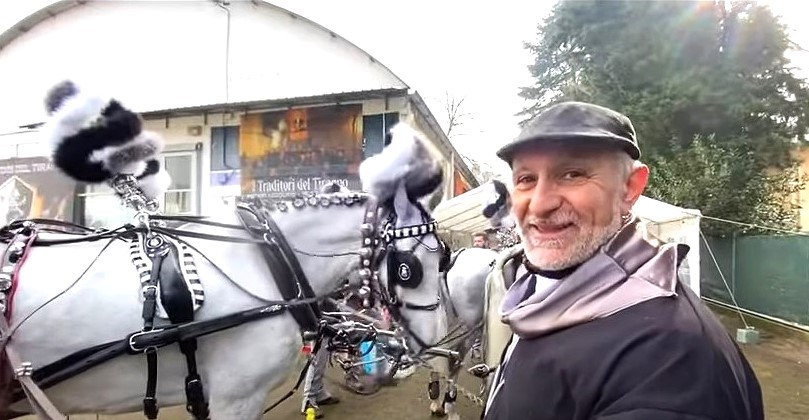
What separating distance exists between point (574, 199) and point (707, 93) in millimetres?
13449

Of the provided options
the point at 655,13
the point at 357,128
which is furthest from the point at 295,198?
the point at 655,13

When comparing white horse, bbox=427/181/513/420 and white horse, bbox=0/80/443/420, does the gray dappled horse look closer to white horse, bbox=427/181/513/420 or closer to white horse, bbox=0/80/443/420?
white horse, bbox=427/181/513/420

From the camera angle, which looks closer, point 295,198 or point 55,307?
point 55,307

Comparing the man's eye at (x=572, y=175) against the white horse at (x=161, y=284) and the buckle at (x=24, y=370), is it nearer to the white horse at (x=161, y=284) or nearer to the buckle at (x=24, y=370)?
the white horse at (x=161, y=284)

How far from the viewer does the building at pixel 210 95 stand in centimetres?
933

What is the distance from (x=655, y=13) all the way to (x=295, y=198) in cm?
1231

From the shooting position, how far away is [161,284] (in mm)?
2461

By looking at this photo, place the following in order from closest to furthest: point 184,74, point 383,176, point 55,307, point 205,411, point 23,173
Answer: point 55,307, point 205,411, point 383,176, point 23,173, point 184,74

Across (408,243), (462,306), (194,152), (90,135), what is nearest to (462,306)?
(462,306)

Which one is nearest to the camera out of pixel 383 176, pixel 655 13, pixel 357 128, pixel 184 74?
pixel 383 176

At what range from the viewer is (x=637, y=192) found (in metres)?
1.23

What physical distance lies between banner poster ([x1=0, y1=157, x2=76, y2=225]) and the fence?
1355 centimetres

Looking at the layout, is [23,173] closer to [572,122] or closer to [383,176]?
[383,176]

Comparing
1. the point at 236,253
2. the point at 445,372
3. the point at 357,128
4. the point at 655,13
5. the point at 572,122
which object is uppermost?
the point at 655,13
